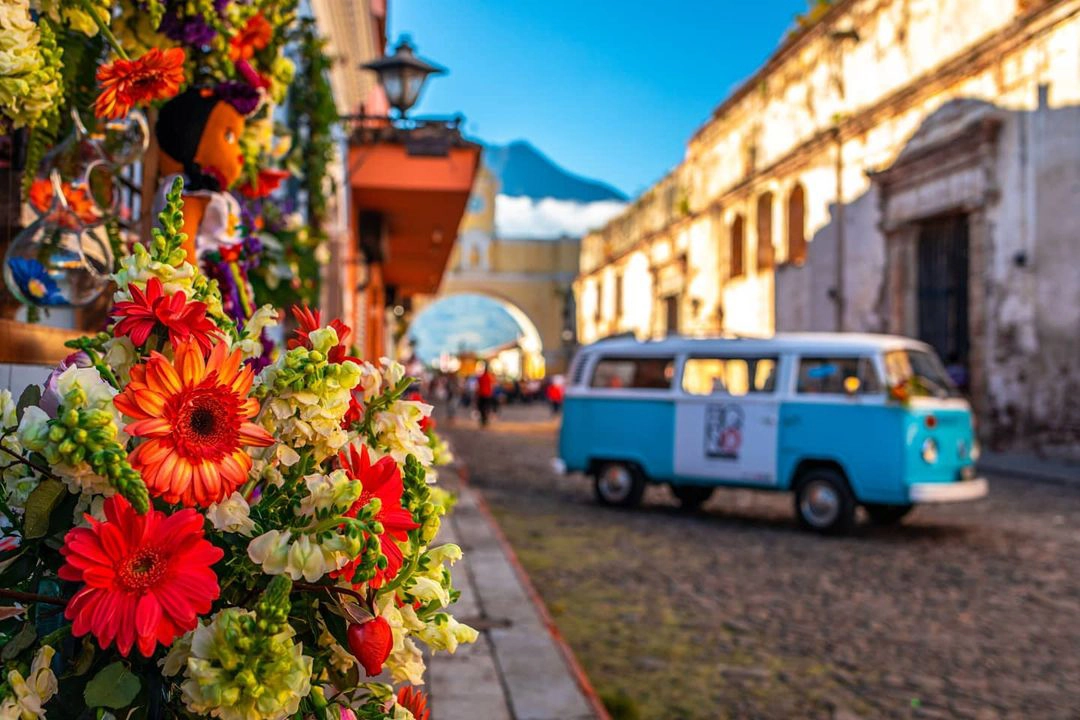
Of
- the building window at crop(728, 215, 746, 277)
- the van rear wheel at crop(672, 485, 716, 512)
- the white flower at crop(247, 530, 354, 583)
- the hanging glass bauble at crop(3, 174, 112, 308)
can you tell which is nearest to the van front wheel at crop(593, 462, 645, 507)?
the van rear wheel at crop(672, 485, 716, 512)

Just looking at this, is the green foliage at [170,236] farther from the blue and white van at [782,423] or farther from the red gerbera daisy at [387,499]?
the blue and white van at [782,423]

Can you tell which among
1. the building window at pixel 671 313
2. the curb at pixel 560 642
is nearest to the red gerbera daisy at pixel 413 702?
the curb at pixel 560 642

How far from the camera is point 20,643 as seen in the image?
1063mm

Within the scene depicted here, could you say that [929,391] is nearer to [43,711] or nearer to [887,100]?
[43,711]

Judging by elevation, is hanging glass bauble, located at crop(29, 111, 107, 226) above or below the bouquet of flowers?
above

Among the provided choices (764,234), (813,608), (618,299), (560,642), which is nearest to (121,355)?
(560,642)

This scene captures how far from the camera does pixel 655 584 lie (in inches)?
244

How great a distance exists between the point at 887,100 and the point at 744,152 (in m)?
6.81

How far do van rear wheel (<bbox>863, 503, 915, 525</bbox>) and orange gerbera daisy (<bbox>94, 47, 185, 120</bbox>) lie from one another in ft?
25.3

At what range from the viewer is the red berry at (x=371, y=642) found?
1133mm

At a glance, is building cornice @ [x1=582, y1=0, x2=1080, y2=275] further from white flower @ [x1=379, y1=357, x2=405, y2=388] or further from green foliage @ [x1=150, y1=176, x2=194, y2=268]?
green foliage @ [x1=150, y1=176, x2=194, y2=268]

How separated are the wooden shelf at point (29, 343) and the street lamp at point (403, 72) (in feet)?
21.7

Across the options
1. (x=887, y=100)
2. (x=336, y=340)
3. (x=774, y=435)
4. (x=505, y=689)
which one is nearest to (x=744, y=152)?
(x=887, y=100)

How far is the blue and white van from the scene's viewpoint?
7.91 m
